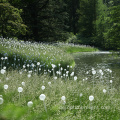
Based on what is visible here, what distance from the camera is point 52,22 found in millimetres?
25031


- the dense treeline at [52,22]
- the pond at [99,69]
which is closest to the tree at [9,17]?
the dense treeline at [52,22]

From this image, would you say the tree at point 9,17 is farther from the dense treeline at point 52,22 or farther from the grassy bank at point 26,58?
the grassy bank at point 26,58

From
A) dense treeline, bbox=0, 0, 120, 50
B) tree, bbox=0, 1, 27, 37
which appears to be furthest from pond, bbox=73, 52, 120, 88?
tree, bbox=0, 1, 27, 37

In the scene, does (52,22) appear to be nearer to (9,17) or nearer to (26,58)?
(9,17)

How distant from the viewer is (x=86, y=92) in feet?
14.2

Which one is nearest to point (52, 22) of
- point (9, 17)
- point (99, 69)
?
point (9, 17)

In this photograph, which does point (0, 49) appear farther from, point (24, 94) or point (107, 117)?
point (107, 117)

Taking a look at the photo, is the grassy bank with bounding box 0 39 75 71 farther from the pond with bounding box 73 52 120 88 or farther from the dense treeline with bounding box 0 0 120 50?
the dense treeline with bounding box 0 0 120 50

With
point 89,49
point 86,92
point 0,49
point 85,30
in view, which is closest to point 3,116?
point 86,92

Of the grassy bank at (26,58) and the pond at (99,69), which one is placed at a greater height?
the grassy bank at (26,58)

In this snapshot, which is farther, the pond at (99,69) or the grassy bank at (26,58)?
the grassy bank at (26,58)

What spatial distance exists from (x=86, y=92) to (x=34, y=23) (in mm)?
21150

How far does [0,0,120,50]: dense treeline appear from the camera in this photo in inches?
611

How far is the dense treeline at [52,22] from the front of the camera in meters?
15.5
